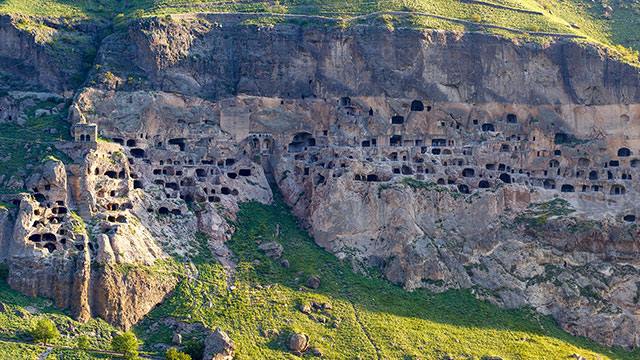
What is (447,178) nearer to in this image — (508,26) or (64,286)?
(508,26)

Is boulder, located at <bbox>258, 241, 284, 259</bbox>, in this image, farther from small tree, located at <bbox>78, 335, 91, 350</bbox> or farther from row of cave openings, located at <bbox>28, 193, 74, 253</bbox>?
small tree, located at <bbox>78, 335, 91, 350</bbox>

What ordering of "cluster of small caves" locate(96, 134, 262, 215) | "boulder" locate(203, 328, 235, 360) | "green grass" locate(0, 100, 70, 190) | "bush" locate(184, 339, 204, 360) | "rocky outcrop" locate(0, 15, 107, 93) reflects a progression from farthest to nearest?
"rocky outcrop" locate(0, 15, 107, 93), "cluster of small caves" locate(96, 134, 262, 215), "green grass" locate(0, 100, 70, 190), "bush" locate(184, 339, 204, 360), "boulder" locate(203, 328, 235, 360)

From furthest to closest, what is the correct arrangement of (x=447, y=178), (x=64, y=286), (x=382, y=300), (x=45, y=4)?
(x=45, y=4) → (x=447, y=178) → (x=382, y=300) → (x=64, y=286)

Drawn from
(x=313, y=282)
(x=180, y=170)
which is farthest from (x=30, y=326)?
(x=313, y=282)

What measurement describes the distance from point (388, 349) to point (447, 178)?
20.8m

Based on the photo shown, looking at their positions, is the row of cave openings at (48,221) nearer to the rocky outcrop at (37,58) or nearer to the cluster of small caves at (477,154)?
the rocky outcrop at (37,58)

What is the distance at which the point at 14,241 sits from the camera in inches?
3927

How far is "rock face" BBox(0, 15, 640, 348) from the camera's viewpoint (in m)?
108

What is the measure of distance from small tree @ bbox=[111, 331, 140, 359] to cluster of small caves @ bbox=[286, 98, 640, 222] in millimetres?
26069

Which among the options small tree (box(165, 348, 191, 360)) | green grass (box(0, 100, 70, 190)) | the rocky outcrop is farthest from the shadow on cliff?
the rocky outcrop

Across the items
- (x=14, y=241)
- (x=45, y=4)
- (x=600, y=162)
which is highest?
(x=45, y=4)

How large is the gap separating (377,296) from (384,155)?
1538 cm

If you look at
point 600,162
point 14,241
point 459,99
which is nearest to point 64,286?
point 14,241

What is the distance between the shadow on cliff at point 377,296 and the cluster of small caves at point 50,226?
1406 centimetres
